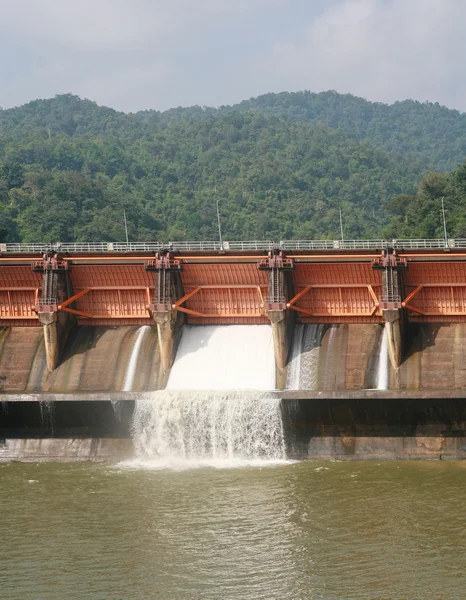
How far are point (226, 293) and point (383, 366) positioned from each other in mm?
9012

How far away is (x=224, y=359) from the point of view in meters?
43.7

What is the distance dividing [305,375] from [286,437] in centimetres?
349

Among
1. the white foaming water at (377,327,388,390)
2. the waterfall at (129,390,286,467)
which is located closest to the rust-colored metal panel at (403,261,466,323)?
the white foaming water at (377,327,388,390)

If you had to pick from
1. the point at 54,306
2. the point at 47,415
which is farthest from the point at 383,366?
the point at 54,306

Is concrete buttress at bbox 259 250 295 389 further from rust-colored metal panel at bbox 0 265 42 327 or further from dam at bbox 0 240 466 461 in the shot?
rust-colored metal panel at bbox 0 265 42 327

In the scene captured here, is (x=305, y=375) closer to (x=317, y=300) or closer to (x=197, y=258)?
(x=317, y=300)

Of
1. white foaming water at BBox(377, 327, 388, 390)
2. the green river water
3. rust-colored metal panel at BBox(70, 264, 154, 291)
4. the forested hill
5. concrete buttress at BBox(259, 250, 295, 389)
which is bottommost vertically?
the green river water

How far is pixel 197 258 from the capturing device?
45.1 m

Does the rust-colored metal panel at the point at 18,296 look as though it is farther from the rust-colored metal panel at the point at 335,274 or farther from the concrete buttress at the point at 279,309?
the rust-colored metal panel at the point at 335,274

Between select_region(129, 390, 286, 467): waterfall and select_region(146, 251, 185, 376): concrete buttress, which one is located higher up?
select_region(146, 251, 185, 376): concrete buttress

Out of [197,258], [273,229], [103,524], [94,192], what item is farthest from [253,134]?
[103,524]

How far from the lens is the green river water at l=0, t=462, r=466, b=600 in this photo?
26.1 meters

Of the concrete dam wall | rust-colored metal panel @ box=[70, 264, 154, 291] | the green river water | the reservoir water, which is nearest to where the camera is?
the green river water

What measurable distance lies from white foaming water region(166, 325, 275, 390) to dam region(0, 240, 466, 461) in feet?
0.24
